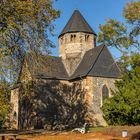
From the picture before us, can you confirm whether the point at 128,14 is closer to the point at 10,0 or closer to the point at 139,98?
the point at 139,98

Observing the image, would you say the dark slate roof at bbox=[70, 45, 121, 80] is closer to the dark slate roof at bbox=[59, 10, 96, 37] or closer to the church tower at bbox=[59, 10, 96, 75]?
the church tower at bbox=[59, 10, 96, 75]

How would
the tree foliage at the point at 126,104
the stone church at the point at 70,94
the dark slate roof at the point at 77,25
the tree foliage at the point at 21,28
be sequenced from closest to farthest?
the tree foliage at the point at 21,28 → the tree foliage at the point at 126,104 → the stone church at the point at 70,94 → the dark slate roof at the point at 77,25

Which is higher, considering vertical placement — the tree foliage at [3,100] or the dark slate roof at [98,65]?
the dark slate roof at [98,65]

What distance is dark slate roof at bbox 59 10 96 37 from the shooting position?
149 feet

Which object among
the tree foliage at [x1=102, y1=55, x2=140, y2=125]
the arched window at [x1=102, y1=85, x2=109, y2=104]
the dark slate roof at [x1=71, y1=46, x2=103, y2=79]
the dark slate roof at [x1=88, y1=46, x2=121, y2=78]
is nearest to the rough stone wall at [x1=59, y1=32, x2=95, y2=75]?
the dark slate roof at [x1=71, y1=46, x2=103, y2=79]

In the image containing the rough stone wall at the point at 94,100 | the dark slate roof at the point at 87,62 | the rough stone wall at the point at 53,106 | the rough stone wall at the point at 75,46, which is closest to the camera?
the rough stone wall at the point at 94,100

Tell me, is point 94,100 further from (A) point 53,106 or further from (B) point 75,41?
(B) point 75,41

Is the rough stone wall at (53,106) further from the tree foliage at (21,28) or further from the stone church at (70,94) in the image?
the tree foliage at (21,28)

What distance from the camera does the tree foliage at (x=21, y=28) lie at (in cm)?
1919

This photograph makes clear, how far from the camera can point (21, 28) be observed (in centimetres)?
2008

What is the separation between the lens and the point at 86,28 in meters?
45.9

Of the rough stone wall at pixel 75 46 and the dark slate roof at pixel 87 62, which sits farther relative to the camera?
the rough stone wall at pixel 75 46

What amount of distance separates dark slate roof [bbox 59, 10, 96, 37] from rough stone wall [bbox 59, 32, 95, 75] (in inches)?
23.1

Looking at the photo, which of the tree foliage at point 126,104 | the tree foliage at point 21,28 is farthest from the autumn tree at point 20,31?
the tree foliage at point 126,104
